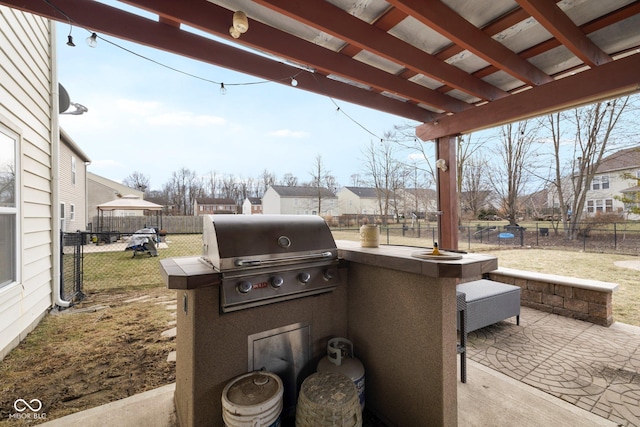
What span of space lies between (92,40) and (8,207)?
190 centimetres

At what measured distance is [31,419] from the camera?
67.5 inches

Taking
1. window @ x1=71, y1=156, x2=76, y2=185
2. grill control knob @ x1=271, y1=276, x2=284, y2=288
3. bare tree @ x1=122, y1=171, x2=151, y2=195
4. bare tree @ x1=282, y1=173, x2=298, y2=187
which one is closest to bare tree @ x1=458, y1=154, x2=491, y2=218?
bare tree @ x1=282, y1=173, x2=298, y2=187

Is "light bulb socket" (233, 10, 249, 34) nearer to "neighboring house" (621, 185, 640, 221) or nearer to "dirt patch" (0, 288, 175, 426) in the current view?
"dirt patch" (0, 288, 175, 426)

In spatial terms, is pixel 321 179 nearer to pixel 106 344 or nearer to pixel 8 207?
pixel 106 344

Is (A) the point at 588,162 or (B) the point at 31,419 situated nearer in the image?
(B) the point at 31,419

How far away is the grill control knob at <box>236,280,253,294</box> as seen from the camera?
1353 mm

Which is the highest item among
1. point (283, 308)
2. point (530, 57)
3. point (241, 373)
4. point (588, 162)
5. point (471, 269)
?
point (530, 57)

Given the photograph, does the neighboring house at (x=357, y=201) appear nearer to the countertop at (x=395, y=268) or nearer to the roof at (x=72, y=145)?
the countertop at (x=395, y=268)

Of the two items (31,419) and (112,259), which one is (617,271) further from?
(112,259)

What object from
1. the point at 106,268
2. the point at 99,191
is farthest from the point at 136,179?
the point at 106,268

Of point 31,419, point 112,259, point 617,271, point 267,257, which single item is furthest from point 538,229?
point 112,259

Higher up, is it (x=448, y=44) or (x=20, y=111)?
(x=448, y=44)

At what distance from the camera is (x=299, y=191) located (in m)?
10.2

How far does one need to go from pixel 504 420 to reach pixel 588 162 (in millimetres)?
6357
